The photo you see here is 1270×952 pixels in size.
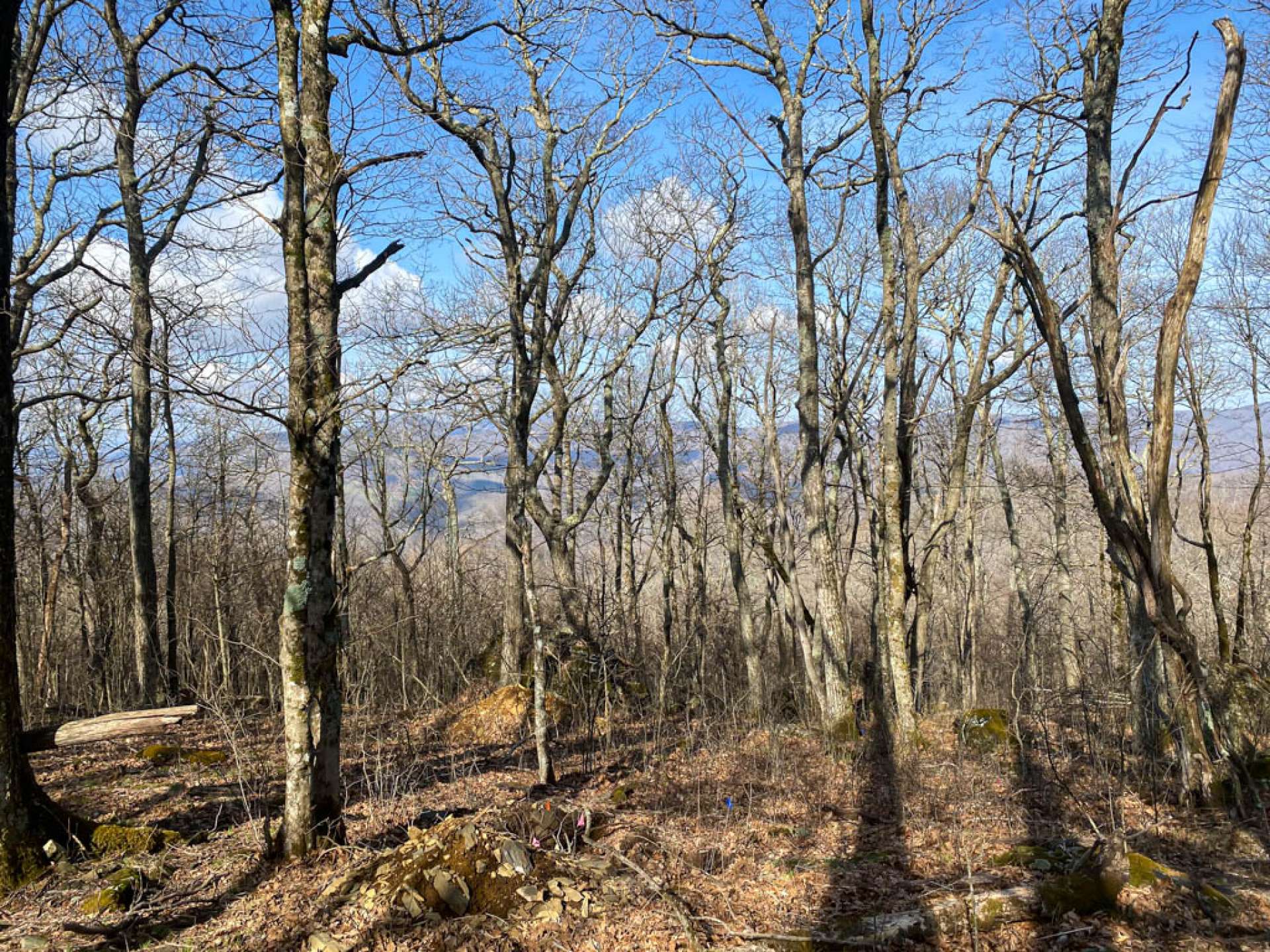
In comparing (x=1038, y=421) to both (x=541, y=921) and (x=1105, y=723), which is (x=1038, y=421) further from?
(x=541, y=921)

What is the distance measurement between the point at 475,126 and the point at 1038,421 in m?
14.4

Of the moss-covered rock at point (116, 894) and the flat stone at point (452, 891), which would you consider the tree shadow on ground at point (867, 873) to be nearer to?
the flat stone at point (452, 891)

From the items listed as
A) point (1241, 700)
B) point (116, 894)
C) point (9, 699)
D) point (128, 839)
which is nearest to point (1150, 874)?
point (1241, 700)

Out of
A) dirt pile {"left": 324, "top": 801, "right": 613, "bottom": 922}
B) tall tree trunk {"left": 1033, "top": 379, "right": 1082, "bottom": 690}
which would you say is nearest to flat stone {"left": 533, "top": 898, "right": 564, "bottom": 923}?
dirt pile {"left": 324, "top": 801, "right": 613, "bottom": 922}

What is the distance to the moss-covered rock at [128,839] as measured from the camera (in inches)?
208

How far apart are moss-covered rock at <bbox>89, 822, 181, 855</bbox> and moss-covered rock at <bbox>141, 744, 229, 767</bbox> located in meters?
2.45

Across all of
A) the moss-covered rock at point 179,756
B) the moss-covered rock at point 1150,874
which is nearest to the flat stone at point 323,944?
the moss-covered rock at point 1150,874

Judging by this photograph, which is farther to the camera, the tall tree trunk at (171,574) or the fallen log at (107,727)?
the tall tree trunk at (171,574)

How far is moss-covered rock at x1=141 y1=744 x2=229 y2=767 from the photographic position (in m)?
7.93

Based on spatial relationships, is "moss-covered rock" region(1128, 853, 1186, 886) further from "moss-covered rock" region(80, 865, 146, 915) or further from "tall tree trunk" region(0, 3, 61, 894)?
"tall tree trunk" region(0, 3, 61, 894)

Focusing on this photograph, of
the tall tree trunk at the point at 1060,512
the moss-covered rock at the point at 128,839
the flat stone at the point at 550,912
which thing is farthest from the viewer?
the tall tree trunk at the point at 1060,512

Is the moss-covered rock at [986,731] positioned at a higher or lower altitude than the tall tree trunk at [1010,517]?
lower

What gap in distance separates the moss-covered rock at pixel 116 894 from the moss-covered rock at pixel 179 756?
127 inches

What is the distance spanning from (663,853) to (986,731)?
5.34m
